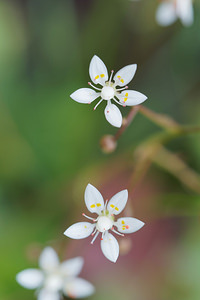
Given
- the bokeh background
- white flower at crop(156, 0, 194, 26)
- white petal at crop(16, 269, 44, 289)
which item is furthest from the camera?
the bokeh background

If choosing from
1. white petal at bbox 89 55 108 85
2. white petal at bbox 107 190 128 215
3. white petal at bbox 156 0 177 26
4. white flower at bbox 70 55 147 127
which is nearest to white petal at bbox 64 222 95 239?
white petal at bbox 107 190 128 215

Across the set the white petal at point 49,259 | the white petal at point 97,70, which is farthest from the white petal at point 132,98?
the white petal at point 49,259

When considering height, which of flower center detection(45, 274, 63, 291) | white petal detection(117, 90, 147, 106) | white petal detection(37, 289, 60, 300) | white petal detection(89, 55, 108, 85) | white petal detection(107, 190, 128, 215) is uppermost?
white petal detection(89, 55, 108, 85)

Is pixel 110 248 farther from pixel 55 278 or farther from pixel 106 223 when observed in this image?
pixel 55 278

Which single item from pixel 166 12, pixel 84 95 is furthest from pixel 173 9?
pixel 84 95

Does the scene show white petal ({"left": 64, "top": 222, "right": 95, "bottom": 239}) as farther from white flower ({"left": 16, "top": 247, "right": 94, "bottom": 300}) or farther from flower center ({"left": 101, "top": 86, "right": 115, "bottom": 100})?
flower center ({"left": 101, "top": 86, "right": 115, "bottom": 100})

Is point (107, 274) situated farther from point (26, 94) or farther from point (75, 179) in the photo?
point (26, 94)

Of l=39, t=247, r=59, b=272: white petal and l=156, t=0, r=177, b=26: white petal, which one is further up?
l=156, t=0, r=177, b=26: white petal

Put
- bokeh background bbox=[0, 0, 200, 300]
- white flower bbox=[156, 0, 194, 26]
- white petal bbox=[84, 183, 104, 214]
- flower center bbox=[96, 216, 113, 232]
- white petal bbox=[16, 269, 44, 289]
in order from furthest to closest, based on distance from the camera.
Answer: bokeh background bbox=[0, 0, 200, 300]
white flower bbox=[156, 0, 194, 26]
white petal bbox=[16, 269, 44, 289]
flower center bbox=[96, 216, 113, 232]
white petal bbox=[84, 183, 104, 214]
